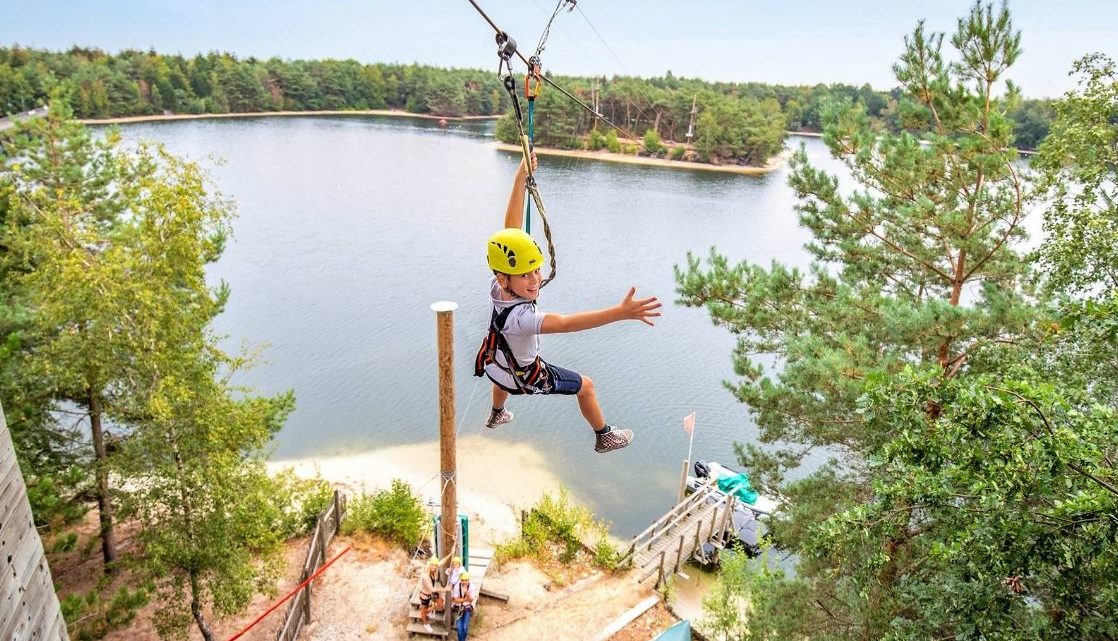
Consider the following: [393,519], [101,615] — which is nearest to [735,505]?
[393,519]

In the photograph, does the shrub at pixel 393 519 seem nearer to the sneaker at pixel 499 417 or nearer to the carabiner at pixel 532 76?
the sneaker at pixel 499 417

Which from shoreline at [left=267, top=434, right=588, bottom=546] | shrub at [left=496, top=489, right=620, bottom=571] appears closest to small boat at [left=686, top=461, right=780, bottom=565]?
shrub at [left=496, top=489, right=620, bottom=571]

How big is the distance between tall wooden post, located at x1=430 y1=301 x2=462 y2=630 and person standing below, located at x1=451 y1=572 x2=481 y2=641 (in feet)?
0.44

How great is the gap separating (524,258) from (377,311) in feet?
64.3

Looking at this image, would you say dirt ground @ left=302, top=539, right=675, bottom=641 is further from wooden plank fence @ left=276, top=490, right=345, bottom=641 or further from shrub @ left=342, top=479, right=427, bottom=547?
shrub @ left=342, top=479, right=427, bottom=547

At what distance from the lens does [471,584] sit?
10023 mm

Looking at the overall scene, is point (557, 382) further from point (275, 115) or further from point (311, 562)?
point (275, 115)

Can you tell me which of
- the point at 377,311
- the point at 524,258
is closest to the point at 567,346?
the point at 377,311

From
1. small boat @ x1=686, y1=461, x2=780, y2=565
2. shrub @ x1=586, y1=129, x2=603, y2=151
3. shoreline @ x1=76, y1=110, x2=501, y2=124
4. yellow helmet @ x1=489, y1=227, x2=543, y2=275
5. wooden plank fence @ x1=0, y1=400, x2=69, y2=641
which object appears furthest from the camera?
shoreline @ x1=76, y1=110, x2=501, y2=124

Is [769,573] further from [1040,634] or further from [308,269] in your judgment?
[308,269]

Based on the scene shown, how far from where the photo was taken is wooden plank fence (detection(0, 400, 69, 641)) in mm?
2270

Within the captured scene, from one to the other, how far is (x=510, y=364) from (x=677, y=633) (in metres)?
6.03

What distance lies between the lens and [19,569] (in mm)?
2375

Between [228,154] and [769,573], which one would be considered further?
[228,154]
